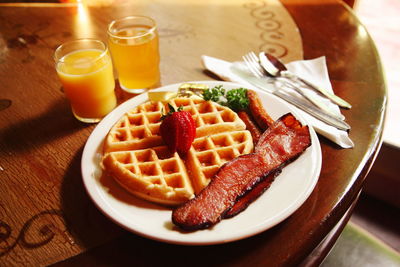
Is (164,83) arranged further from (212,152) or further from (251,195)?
(251,195)

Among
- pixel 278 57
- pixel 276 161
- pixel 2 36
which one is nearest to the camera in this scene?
pixel 276 161

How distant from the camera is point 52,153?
1370 millimetres

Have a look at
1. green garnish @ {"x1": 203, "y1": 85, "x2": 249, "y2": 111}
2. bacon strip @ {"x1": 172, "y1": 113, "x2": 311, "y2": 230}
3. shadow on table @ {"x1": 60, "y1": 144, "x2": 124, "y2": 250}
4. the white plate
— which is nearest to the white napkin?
green garnish @ {"x1": 203, "y1": 85, "x2": 249, "y2": 111}

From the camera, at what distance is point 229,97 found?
4.92 ft

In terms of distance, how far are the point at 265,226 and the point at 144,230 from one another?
1.06ft

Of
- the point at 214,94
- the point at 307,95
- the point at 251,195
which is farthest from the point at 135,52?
the point at 251,195

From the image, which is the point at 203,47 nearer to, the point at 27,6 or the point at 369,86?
the point at 369,86

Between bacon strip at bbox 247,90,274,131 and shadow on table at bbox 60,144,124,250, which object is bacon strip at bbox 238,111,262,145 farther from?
shadow on table at bbox 60,144,124,250

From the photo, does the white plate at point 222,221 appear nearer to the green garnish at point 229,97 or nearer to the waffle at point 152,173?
the waffle at point 152,173

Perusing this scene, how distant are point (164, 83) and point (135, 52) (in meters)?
0.21

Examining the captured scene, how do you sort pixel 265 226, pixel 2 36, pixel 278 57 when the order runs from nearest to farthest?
1. pixel 265 226
2. pixel 278 57
3. pixel 2 36

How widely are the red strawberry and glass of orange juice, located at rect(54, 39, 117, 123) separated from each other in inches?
15.3

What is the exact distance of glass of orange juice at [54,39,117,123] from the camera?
1438 mm

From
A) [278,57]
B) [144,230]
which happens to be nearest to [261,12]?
[278,57]
